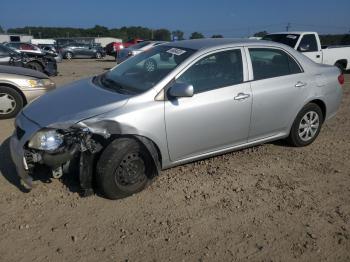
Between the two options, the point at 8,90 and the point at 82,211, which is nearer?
the point at 82,211

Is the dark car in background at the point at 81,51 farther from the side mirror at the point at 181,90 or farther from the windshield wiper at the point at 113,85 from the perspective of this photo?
the side mirror at the point at 181,90

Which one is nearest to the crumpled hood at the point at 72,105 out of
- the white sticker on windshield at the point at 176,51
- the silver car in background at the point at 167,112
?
the silver car in background at the point at 167,112

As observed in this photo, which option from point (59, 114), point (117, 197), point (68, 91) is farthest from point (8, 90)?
point (117, 197)

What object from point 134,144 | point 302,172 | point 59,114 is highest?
point 59,114

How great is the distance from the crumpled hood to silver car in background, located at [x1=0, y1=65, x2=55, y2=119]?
2.77m

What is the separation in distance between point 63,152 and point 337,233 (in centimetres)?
273

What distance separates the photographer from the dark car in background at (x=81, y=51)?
3312cm

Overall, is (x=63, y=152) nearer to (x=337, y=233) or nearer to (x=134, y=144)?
(x=134, y=144)

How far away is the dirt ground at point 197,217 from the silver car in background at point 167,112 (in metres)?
0.28

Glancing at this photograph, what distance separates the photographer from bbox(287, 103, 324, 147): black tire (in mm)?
5426

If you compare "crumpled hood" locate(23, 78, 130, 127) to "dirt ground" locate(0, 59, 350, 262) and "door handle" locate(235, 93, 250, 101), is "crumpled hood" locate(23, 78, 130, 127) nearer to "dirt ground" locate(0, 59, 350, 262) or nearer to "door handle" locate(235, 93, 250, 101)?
"dirt ground" locate(0, 59, 350, 262)

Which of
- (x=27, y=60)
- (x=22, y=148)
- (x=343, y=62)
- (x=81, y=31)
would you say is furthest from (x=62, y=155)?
(x=81, y=31)

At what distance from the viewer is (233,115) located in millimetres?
4590

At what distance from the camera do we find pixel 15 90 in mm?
7082
